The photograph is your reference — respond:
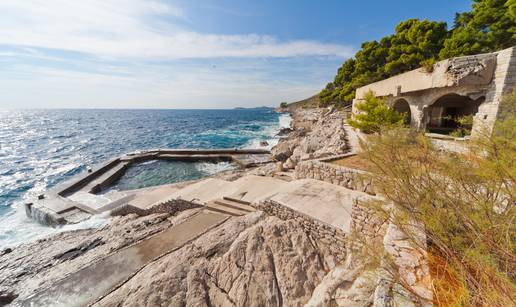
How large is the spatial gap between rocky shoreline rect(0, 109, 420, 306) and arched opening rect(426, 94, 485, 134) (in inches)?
540

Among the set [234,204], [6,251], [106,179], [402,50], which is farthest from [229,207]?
[402,50]

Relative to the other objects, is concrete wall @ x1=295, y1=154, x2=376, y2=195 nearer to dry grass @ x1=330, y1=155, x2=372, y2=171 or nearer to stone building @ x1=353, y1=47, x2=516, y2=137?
dry grass @ x1=330, y1=155, x2=372, y2=171

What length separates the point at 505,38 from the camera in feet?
44.6

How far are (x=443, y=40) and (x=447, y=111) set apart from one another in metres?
6.67

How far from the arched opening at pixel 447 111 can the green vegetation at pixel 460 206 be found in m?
13.2

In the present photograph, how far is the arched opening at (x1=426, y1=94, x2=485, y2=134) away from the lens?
13117mm

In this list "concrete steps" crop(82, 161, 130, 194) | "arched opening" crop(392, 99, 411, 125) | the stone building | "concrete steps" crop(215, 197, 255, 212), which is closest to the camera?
the stone building

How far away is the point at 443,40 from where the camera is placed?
16.4 m

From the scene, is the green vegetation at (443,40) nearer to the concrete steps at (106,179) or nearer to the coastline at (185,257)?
the coastline at (185,257)

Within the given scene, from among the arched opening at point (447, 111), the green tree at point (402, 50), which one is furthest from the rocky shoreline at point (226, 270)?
the arched opening at point (447, 111)

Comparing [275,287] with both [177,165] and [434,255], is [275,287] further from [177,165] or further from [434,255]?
[177,165]

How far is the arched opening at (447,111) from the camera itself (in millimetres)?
13117

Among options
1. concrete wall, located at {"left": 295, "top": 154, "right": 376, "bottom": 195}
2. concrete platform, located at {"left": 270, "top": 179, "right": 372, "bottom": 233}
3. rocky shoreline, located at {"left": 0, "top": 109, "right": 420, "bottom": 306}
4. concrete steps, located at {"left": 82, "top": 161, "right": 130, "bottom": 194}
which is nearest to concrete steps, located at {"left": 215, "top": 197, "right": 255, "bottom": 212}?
rocky shoreline, located at {"left": 0, "top": 109, "right": 420, "bottom": 306}

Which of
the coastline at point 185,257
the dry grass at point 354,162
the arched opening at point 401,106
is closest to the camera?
the coastline at point 185,257
